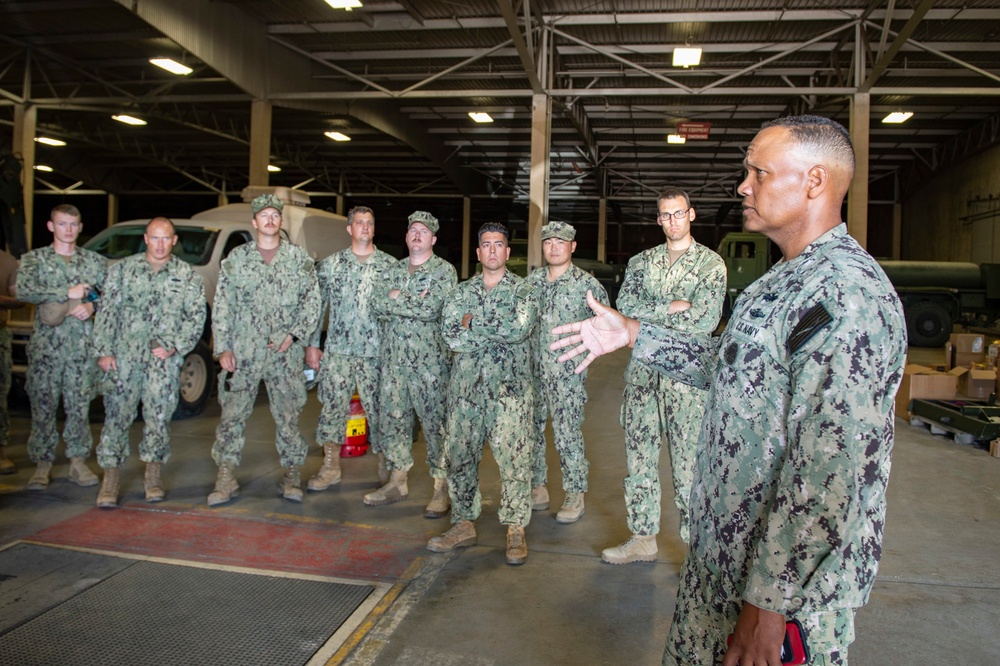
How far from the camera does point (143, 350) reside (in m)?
4.65

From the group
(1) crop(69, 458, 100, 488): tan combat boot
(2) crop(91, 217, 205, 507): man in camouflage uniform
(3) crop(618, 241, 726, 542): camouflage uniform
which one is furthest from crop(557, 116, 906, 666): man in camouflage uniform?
(1) crop(69, 458, 100, 488): tan combat boot

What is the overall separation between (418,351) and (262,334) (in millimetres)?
1016

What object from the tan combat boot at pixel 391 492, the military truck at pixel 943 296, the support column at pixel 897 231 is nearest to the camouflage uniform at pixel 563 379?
the tan combat boot at pixel 391 492

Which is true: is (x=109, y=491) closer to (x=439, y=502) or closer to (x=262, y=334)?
(x=262, y=334)

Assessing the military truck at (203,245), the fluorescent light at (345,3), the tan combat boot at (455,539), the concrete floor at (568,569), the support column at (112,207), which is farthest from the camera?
the support column at (112,207)

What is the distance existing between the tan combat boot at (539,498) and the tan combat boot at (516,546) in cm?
81

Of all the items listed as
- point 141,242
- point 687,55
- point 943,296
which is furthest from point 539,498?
point 943,296

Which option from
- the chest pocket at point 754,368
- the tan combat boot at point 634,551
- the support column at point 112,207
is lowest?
the tan combat boot at point 634,551

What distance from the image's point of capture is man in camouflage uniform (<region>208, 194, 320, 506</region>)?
4.69m

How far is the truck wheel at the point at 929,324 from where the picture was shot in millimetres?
15812

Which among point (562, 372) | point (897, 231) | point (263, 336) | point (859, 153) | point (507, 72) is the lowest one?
point (562, 372)

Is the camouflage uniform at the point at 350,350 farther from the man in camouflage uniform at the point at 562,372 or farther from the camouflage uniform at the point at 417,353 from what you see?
the man in camouflage uniform at the point at 562,372

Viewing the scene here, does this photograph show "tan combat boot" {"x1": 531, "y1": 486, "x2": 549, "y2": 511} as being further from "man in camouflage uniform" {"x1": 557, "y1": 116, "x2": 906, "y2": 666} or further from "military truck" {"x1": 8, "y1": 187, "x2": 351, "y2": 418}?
"military truck" {"x1": 8, "y1": 187, "x2": 351, "y2": 418}

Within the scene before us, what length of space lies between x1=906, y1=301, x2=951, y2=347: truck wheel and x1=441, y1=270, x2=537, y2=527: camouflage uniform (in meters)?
14.7
